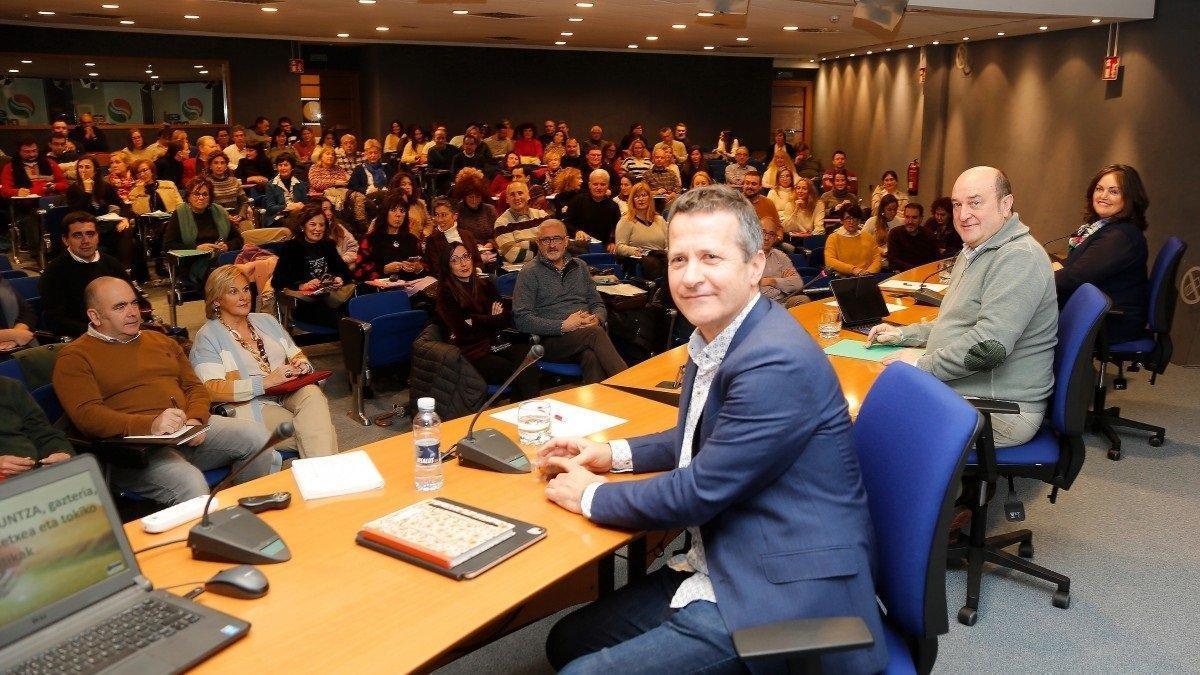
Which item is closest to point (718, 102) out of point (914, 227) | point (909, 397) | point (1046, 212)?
point (1046, 212)

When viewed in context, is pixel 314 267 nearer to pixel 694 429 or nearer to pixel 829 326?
pixel 829 326

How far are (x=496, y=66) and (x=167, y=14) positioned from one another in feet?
21.3

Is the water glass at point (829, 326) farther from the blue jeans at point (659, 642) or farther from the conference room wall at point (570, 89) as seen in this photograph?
the conference room wall at point (570, 89)

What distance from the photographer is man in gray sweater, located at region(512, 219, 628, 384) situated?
5285 mm

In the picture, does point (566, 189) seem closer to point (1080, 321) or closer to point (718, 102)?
point (1080, 321)

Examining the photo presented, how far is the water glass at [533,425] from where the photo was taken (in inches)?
108

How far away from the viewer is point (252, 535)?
2.06 m

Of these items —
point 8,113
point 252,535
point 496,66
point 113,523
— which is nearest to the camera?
point 113,523

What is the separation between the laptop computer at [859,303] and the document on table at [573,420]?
5.99 ft

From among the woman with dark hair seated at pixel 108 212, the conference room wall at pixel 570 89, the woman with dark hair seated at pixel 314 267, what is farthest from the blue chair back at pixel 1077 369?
the conference room wall at pixel 570 89

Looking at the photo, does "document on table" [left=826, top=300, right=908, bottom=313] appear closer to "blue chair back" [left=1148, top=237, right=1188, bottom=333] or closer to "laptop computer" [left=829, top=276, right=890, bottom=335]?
"laptop computer" [left=829, top=276, right=890, bottom=335]

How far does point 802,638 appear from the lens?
162cm

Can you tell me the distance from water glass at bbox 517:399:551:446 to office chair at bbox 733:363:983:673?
3.17 feet

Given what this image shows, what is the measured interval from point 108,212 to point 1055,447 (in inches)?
340
